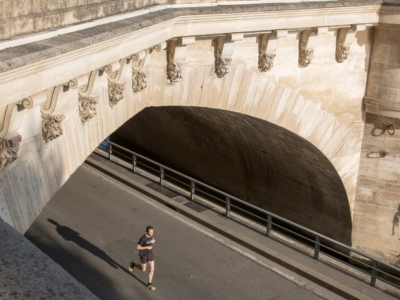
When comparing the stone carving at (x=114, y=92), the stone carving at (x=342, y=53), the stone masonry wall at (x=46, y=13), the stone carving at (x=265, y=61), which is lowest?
the stone carving at (x=342, y=53)

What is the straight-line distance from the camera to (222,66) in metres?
10.9

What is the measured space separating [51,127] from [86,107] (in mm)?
818

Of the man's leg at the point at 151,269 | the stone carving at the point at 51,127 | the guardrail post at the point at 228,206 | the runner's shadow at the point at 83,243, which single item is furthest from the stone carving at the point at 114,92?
the guardrail post at the point at 228,206

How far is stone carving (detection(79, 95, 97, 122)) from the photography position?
7582mm

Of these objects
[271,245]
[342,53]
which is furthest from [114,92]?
[342,53]

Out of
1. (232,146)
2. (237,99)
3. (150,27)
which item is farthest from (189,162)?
(150,27)

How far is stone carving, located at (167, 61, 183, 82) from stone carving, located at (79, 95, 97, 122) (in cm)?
249

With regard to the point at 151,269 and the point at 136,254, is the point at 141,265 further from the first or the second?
the point at 136,254

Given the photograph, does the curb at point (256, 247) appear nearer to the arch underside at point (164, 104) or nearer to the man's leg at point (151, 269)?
the arch underside at point (164, 104)

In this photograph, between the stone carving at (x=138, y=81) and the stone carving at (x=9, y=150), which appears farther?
the stone carving at (x=138, y=81)

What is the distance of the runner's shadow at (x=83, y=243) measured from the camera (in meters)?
10.7

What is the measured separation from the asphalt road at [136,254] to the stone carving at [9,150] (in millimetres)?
3976

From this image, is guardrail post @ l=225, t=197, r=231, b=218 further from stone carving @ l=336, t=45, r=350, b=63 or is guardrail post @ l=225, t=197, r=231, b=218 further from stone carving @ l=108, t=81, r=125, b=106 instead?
stone carving @ l=108, t=81, r=125, b=106

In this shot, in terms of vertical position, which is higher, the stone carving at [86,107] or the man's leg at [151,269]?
the stone carving at [86,107]
